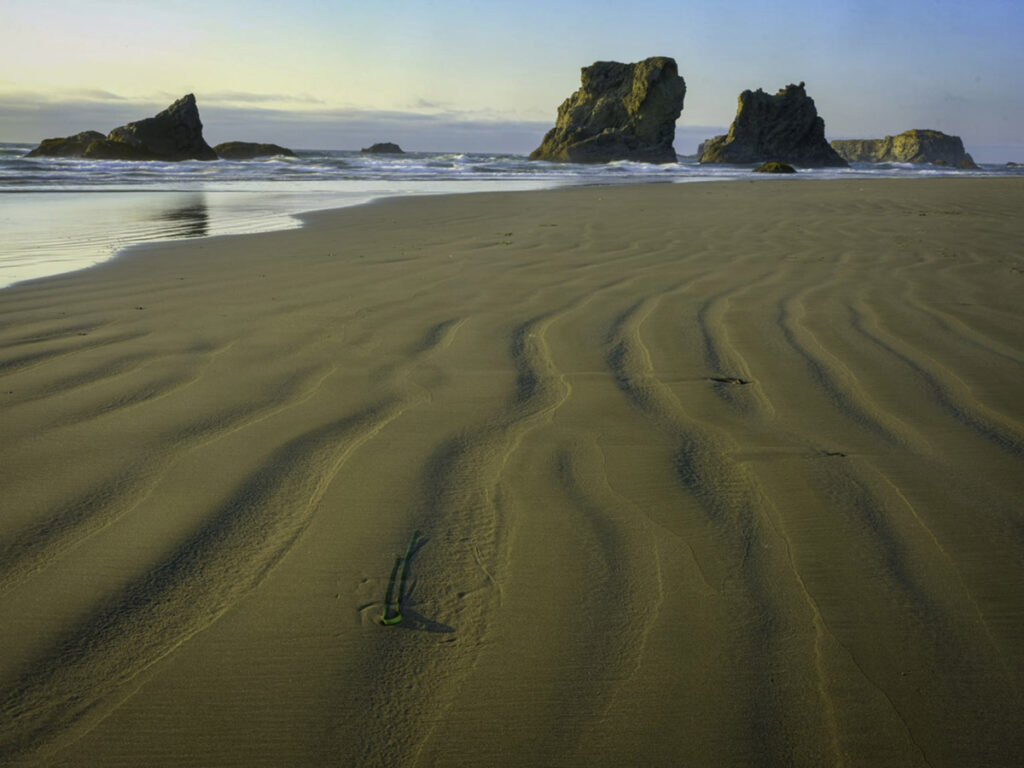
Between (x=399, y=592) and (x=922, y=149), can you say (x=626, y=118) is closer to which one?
(x=922, y=149)

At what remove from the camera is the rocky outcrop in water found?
3341 cm

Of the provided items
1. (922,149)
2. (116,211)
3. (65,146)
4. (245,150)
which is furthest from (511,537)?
(922,149)

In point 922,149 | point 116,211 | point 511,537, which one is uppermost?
point 511,537

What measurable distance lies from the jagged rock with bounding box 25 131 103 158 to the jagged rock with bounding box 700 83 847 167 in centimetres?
3524

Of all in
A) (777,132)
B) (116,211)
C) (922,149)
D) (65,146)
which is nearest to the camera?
(116,211)

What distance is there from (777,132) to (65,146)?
41880mm

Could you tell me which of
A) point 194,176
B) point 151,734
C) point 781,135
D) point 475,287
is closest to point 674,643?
point 151,734

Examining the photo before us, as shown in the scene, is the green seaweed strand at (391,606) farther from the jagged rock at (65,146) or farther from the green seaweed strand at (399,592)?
the jagged rock at (65,146)

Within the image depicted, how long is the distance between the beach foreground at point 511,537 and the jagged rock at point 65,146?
34472 mm

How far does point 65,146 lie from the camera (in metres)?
33.8

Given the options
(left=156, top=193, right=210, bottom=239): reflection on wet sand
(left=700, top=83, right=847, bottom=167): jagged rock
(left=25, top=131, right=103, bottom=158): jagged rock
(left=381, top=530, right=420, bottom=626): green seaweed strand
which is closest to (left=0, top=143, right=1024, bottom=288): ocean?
(left=156, top=193, right=210, bottom=239): reflection on wet sand

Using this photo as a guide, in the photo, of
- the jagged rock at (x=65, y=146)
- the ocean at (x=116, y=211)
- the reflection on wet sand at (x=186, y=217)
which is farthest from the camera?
the jagged rock at (x=65, y=146)

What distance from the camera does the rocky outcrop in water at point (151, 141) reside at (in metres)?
33.4

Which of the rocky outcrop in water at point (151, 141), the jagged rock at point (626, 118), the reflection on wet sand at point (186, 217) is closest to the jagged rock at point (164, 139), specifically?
the rocky outcrop in water at point (151, 141)
